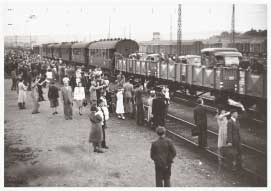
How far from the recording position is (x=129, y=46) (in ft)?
92.7

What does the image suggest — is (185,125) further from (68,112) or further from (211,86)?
(68,112)

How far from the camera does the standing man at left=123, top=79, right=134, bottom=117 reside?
14.6 m

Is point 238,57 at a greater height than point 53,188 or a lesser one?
greater

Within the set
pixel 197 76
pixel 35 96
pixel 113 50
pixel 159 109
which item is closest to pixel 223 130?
pixel 159 109

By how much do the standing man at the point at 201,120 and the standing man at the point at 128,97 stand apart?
4799mm

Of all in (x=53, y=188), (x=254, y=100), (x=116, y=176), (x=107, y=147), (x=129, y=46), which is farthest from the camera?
(x=129, y=46)

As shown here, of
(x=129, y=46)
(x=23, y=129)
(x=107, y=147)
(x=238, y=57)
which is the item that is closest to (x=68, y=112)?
(x=23, y=129)

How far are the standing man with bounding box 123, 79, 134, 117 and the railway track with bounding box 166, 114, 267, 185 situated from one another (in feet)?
5.20

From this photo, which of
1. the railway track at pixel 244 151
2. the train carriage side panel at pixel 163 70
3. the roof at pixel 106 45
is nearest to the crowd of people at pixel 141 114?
the railway track at pixel 244 151

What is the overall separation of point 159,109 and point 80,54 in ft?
83.6

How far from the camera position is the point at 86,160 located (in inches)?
384

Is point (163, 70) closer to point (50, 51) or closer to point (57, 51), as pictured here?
point (57, 51)

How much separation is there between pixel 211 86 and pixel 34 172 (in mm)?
8782

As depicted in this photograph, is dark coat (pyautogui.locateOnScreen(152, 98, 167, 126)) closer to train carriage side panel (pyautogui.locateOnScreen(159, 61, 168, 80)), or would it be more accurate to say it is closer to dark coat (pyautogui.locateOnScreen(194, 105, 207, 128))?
dark coat (pyautogui.locateOnScreen(194, 105, 207, 128))
